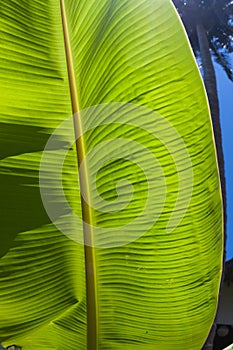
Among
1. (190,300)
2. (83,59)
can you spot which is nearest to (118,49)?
(83,59)

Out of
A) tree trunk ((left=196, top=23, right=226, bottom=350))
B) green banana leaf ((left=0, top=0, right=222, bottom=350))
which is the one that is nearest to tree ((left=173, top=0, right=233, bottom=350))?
tree trunk ((left=196, top=23, right=226, bottom=350))

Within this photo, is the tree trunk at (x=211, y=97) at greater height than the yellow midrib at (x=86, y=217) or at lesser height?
greater

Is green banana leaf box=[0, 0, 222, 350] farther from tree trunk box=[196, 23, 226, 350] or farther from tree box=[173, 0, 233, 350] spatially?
tree box=[173, 0, 233, 350]

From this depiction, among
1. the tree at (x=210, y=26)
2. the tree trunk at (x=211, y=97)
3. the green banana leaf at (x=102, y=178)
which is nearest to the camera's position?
the green banana leaf at (x=102, y=178)

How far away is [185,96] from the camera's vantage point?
60 cm

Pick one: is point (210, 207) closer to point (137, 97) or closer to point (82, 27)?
point (137, 97)

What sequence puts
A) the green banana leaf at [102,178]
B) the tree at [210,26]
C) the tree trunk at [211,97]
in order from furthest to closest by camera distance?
1. the tree at [210,26]
2. the tree trunk at [211,97]
3. the green banana leaf at [102,178]

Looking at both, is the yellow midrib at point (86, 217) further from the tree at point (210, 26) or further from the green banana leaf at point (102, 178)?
the tree at point (210, 26)

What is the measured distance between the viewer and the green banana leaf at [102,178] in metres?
0.55

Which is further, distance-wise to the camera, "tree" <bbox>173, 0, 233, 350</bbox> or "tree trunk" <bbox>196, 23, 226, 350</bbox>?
"tree" <bbox>173, 0, 233, 350</bbox>

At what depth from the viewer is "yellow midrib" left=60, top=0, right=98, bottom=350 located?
0.57 m

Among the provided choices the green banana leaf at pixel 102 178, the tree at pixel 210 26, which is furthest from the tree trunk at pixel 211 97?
the green banana leaf at pixel 102 178

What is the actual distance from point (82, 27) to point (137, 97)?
11 centimetres

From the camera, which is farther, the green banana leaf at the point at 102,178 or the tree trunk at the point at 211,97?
the tree trunk at the point at 211,97
